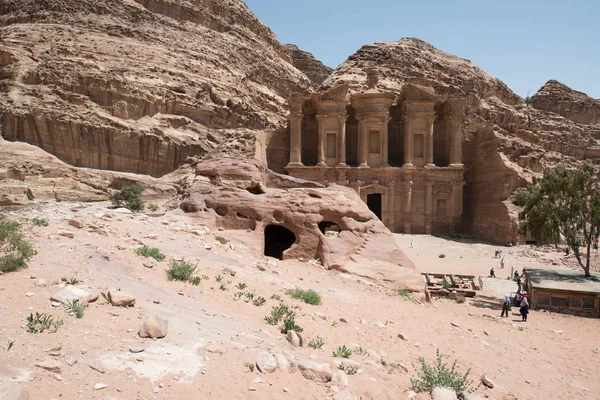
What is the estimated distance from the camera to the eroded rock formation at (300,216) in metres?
14.7

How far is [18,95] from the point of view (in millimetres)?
29297

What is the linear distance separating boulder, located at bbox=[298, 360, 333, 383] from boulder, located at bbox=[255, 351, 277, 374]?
1.44 ft

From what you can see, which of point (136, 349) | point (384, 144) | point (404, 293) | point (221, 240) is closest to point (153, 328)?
point (136, 349)

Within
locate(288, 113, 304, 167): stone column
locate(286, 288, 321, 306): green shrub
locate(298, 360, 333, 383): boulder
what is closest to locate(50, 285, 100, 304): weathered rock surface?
locate(298, 360, 333, 383): boulder

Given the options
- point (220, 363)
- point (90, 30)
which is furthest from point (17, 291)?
point (90, 30)

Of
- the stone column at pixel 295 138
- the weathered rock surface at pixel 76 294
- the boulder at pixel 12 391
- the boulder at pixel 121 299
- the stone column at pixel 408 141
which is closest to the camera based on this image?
the boulder at pixel 12 391

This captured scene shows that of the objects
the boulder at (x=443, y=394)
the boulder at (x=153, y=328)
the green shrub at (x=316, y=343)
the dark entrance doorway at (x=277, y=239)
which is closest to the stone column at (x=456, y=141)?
the dark entrance doorway at (x=277, y=239)

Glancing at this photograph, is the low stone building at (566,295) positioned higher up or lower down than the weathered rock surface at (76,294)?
lower down

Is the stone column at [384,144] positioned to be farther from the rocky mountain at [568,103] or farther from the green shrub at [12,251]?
the rocky mountain at [568,103]

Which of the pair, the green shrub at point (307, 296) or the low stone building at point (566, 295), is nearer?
the green shrub at point (307, 296)

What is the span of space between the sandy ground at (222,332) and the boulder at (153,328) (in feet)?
0.40

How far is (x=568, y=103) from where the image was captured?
2530 inches

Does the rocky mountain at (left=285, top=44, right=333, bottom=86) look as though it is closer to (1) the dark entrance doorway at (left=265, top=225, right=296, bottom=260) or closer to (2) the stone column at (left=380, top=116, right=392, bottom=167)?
A: (2) the stone column at (left=380, top=116, right=392, bottom=167)

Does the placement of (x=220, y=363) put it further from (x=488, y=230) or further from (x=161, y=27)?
(x=161, y=27)
